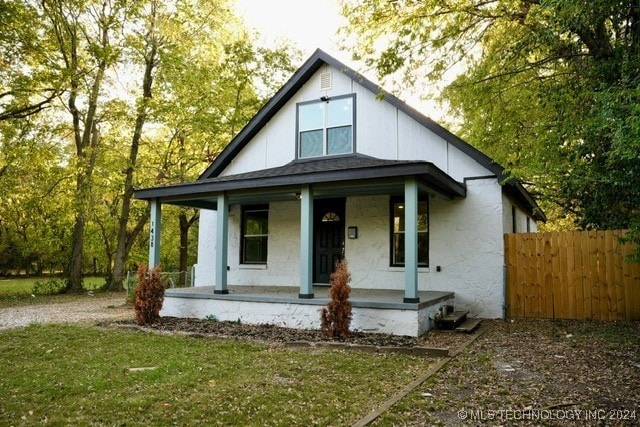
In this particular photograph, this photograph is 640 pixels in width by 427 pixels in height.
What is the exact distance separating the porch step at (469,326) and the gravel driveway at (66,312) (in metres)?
7.27

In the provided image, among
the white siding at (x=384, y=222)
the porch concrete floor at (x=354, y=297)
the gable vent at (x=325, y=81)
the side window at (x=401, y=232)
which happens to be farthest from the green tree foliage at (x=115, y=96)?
the side window at (x=401, y=232)

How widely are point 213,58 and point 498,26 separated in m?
13.3

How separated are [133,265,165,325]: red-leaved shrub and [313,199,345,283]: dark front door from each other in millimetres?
3960

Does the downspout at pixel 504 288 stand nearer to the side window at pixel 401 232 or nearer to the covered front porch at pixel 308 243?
the covered front porch at pixel 308 243

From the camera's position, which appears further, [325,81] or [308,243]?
[325,81]

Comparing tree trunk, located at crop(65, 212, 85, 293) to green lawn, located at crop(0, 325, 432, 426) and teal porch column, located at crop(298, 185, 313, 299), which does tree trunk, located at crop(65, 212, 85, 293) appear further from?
teal porch column, located at crop(298, 185, 313, 299)

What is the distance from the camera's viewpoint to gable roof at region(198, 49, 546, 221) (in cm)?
987

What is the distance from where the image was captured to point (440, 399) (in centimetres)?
443

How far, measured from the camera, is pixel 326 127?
1166cm

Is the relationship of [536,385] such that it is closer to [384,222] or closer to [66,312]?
[384,222]

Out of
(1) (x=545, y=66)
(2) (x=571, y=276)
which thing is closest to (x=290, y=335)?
(2) (x=571, y=276)

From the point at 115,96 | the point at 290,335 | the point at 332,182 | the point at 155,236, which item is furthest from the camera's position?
the point at 115,96

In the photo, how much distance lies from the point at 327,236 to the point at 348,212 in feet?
2.77

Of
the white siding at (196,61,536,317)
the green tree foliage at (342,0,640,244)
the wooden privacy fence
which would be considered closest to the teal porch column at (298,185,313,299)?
the white siding at (196,61,536,317)
